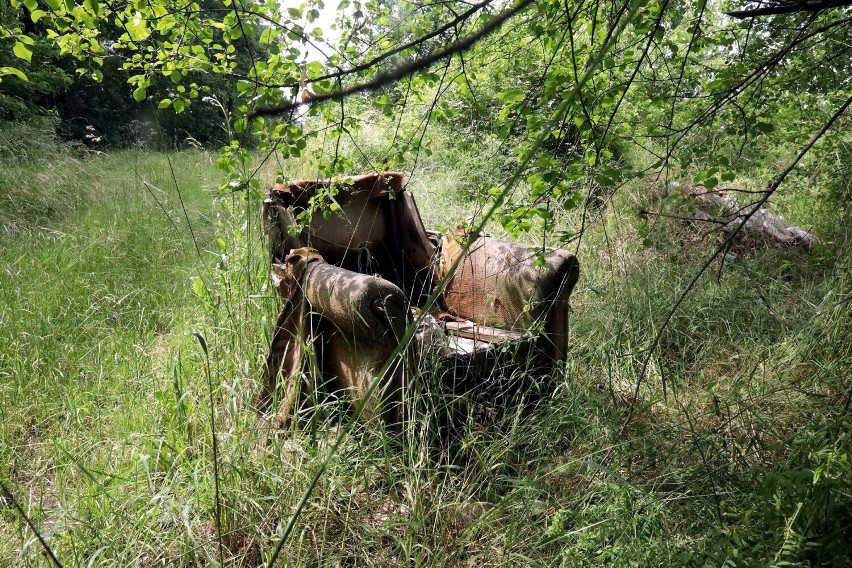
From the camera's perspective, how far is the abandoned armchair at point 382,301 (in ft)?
6.43

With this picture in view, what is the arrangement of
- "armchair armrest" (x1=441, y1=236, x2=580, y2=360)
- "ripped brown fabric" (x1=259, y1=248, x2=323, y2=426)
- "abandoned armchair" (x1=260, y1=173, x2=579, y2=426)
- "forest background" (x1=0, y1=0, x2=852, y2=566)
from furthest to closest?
1. "armchair armrest" (x1=441, y1=236, x2=580, y2=360)
2. "ripped brown fabric" (x1=259, y1=248, x2=323, y2=426)
3. "abandoned armchair" (x1=260, y1=173, x2=579, y2=426)
4. "forest background" (x1=0, y1=0, x2=852, y2=566)

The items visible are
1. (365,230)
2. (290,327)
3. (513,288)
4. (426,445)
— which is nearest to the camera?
(426,445)

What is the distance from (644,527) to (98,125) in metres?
13.2

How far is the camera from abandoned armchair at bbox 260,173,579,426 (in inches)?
77.2

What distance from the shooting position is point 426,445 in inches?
74.8

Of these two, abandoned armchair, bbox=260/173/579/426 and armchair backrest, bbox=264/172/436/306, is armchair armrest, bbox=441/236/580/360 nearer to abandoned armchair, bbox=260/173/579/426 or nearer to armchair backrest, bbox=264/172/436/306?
abandoned armchair, bbox=260/173/579/426

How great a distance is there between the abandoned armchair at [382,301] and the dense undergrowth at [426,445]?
0.45ft

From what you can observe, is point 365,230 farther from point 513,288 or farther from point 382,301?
point 382,301

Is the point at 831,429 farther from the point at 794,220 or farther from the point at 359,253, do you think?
the point at 794,220

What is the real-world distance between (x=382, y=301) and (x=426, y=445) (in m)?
0.49

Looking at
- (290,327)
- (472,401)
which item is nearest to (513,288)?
(472,401)

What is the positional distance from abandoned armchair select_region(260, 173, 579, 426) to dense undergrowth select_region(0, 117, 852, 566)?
0.45ft

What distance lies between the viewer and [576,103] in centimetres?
147

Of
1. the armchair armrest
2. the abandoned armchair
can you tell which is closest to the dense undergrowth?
the abandoned armchair
